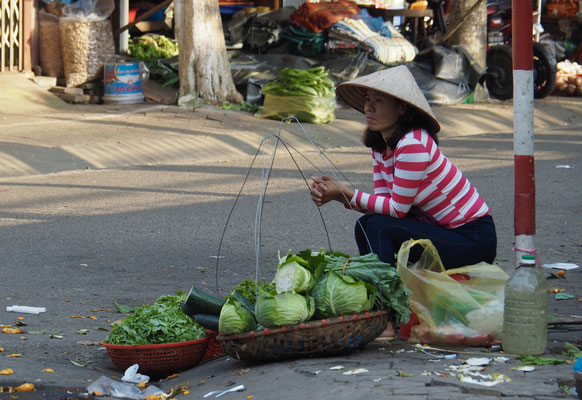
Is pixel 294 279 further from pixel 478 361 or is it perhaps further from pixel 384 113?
pixel 384 113

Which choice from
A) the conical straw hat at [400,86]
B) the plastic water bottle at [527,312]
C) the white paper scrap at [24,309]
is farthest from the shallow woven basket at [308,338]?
the white paper scrap at [24,309]

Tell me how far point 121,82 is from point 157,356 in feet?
29.9

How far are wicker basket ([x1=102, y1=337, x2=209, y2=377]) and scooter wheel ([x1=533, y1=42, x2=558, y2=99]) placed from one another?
1276cm

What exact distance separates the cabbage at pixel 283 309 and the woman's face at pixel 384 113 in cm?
96

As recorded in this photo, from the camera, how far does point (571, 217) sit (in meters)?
7.45

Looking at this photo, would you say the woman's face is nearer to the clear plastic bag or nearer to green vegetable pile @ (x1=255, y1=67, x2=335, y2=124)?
the clear plastic bag

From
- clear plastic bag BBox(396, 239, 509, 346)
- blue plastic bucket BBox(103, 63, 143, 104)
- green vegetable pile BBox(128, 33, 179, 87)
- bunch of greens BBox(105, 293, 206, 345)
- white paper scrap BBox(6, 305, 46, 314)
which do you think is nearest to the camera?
clear plastic bag BBox(396, 239, 509, 346)

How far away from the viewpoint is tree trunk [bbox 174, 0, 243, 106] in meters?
11.9

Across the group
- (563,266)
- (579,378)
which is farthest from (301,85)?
(579,378)

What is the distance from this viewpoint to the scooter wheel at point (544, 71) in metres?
15.6

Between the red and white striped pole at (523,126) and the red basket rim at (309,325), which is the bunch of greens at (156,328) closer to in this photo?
the red basket rim at (309,325)

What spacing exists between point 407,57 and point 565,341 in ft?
36.2

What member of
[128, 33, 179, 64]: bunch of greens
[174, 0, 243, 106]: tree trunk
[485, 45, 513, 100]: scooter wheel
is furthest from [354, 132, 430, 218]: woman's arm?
[485, 45, 513, 100]: scooter wheel

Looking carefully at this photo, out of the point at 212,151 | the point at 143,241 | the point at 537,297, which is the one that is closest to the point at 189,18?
the point at 212,151
